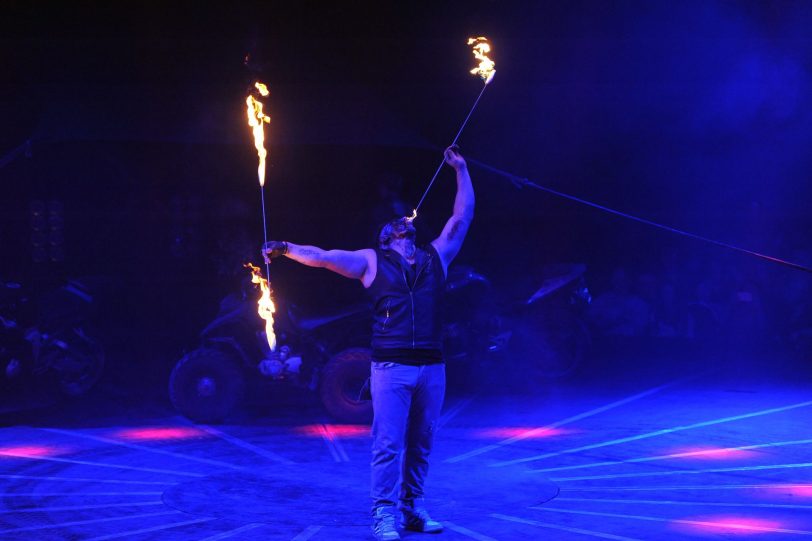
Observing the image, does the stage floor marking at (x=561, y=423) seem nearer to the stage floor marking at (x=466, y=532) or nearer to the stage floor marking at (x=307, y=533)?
the stage floor marking at (x=466, y=532)

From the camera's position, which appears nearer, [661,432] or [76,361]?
[661,432]

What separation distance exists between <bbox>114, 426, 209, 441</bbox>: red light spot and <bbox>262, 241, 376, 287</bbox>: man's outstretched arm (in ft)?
12.4

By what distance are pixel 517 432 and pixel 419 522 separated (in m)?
3.44

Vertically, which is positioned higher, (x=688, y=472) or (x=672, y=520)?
(x=688, y=472)

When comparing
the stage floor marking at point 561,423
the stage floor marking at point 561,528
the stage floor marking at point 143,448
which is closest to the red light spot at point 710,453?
the stage floor marking at point 561,423

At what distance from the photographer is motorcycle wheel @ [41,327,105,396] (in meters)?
11.3

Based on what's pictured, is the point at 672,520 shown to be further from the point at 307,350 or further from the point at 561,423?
the point at 307,350

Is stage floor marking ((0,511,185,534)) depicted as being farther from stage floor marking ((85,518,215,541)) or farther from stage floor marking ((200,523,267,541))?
stage floor marking ((200,523,267,541))

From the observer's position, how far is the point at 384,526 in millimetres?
5422

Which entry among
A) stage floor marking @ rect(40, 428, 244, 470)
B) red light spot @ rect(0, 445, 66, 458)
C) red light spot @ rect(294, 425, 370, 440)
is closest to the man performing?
stage floor marking @ rect(40, 428, 244, 470)

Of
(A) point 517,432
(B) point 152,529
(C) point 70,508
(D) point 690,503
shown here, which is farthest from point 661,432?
(C) point 70,508

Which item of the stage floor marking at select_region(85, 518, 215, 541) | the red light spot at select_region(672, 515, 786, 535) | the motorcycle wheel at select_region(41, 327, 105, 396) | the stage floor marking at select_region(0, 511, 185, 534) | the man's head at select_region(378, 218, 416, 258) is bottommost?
the red light spot at select_region(672, 515, 786, 535)

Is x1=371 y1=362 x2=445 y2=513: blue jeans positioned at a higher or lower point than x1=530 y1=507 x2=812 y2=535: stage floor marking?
higher

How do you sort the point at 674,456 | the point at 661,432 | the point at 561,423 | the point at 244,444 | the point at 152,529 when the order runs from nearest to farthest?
the point at 152,529
the point at 674,456
the point at 244,444
the point at 661,432
the point at 561,423
